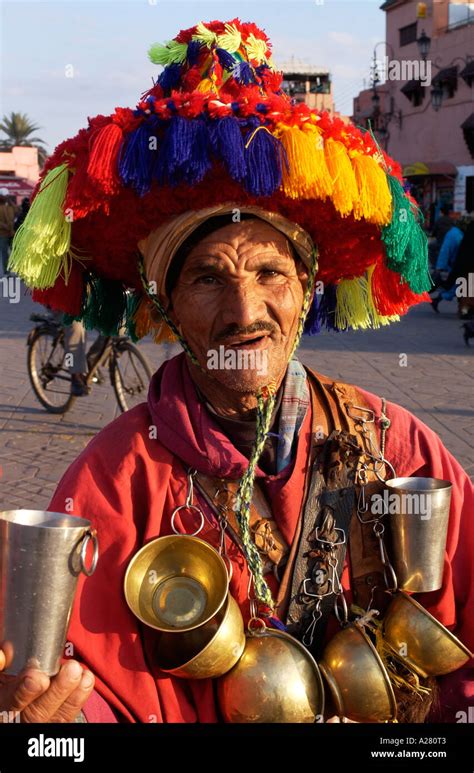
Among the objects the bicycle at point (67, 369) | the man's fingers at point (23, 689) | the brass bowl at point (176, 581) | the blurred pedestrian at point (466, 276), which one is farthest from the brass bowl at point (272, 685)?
the blurred pedestrian at point (466, 276)

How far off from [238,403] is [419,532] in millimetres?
556

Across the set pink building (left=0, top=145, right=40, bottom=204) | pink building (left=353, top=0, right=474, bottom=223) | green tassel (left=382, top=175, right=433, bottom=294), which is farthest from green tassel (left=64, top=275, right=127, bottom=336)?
pink building (left=0, top=145, right=40, bottom=204)

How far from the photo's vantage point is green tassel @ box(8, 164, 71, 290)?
223cm

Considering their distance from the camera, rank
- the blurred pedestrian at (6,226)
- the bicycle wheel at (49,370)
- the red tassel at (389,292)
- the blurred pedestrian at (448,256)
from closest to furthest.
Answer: the red tassel at (389,292), the blurred pedestrian at (6,226), the bicycle wheel at (49,370), the blurred pedestrian at (448,256)

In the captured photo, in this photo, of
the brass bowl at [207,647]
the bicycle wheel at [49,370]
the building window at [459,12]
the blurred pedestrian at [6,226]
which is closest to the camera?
the brass bowl at [207,647]

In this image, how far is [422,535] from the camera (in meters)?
2.18

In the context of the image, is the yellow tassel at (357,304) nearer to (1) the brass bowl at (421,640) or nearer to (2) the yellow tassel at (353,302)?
(2) the yellow tassel at (353,302)

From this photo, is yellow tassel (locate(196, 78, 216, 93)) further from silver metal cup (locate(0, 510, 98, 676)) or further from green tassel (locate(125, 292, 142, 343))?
silver metal cup (locate(0, 510, 98, 676))

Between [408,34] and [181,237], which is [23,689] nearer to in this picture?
[181,237]

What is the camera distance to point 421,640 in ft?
7.08

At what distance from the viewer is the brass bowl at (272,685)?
6.75 ft

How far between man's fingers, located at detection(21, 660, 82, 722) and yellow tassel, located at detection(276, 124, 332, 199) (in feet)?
3.90

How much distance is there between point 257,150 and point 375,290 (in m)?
0.70

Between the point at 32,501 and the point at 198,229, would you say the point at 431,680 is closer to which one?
the point at 198,229
